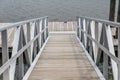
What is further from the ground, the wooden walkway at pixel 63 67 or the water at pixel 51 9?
the water at pixel 51 9

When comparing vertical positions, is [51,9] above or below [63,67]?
Answer: above

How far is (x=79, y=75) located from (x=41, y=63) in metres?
1.11

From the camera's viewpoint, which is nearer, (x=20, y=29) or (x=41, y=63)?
(x=20, y=29)

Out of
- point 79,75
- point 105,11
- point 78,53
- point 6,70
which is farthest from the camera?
point 105,11

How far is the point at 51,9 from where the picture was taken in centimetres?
1752

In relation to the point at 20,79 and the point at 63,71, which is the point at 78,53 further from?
the point at 20,79

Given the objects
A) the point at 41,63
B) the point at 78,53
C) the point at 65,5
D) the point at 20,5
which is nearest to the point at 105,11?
the point at 65,5

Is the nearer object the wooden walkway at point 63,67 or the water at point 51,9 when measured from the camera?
the wooden walkway at point 63,67

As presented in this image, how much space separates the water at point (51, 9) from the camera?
17.3m

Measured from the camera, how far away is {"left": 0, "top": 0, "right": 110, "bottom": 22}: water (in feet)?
56.7

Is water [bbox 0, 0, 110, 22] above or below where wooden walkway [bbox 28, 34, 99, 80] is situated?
above

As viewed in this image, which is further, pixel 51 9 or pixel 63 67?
pixel 51 9

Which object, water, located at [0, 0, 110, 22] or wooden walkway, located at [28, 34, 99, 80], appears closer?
wooden walkway, located at [28, 34, 99, 80]

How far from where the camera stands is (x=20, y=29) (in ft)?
12.2
